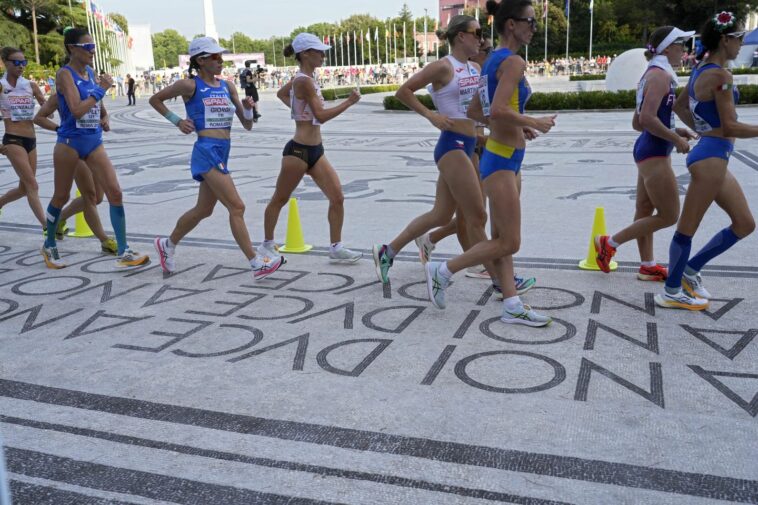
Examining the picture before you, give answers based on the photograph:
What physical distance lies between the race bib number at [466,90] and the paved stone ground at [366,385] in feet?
4.82

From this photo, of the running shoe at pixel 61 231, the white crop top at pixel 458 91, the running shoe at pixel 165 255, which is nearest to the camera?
Result: the white crop top at pixel 458 91

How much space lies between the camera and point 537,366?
416cm

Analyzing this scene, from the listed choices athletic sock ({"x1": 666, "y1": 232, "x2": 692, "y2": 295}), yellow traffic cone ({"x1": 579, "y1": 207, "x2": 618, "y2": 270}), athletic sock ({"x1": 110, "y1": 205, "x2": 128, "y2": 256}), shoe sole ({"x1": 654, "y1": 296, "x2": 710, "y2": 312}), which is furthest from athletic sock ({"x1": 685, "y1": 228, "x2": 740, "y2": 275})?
athletic sock ({"x1": 110, "y1": 205, "x2": 128, "y2": 256})

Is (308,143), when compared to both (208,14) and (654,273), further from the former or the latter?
(208,14)

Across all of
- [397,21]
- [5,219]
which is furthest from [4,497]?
[397,21]

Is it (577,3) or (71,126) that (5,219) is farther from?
(577,3)

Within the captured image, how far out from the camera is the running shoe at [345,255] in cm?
666

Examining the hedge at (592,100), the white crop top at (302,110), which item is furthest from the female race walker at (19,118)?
the hedge at (592,100)

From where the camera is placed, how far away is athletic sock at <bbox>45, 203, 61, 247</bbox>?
6883 millimetres

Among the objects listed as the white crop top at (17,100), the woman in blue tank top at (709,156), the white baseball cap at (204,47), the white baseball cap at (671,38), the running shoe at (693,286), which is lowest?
the running shoe at (693,286)

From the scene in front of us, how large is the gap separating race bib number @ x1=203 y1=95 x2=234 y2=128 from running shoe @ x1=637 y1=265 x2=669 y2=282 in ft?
12.1

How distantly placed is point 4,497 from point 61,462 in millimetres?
1997

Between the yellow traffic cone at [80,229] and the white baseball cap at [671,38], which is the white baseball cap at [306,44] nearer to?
the white baseball cap at [671,38]

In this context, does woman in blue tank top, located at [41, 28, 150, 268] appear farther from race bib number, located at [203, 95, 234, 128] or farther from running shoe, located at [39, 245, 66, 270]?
race bib number, located at [203, 95, 234, 128]
